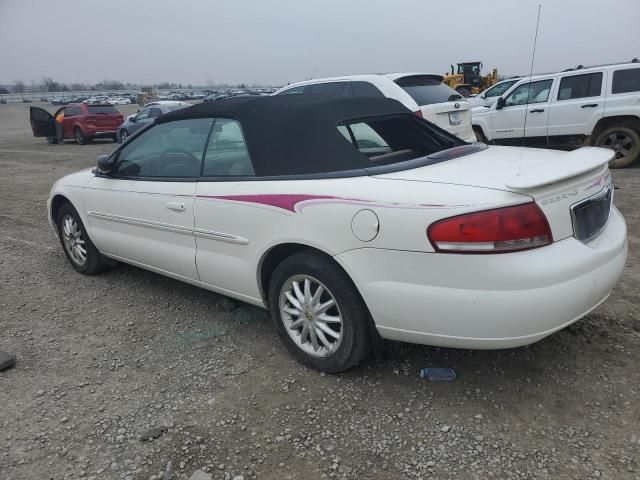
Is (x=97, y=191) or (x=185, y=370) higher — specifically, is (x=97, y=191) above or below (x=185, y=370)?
above

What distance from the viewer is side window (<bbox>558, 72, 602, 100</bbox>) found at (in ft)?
29.2

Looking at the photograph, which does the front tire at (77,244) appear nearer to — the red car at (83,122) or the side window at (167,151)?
the side window at (167,151)

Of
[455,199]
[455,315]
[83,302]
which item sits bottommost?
[83,302]

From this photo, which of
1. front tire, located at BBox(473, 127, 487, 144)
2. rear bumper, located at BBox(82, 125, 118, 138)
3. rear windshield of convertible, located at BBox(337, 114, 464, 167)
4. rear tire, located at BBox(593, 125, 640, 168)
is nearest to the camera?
rear windshield of convertible, located at BBox(337, 114, 464, 167)

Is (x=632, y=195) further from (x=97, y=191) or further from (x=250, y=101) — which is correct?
(x=97, y=191)

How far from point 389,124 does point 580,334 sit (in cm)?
184

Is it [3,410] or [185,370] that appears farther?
[185,370]

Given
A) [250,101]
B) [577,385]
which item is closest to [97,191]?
[250,101]

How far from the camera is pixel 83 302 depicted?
4.26m

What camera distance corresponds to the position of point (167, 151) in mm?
3871

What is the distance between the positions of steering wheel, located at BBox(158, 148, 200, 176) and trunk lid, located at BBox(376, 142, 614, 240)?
4.74ft

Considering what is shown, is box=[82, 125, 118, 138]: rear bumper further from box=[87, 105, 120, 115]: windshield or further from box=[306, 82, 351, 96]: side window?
box=[306, 82, 351, 96]: side window

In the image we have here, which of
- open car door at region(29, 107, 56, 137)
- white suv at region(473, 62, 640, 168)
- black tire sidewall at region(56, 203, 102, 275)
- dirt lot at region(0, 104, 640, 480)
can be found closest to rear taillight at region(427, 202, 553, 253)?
dirt lot at region(0, 104, 640, 480)

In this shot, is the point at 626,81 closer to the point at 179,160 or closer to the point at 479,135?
the point at 479,135
